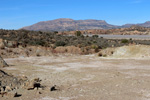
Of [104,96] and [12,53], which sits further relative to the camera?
[12,53]

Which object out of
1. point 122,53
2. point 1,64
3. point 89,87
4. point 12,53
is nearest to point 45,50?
point 12,53

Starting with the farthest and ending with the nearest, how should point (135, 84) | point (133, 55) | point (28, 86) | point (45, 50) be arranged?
point (45, 50)
point (133, 55)
point (135, 84)
point (28, 86)

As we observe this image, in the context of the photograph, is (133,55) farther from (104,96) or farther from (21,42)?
(21,42)

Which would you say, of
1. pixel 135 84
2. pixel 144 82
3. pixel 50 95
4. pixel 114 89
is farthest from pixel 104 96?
pixel 144 82

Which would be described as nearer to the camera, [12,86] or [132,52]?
[12,86]

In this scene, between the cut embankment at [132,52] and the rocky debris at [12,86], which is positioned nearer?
the rocky debris at [12,86]

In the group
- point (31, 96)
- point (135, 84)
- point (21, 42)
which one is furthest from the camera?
point (21, 42)

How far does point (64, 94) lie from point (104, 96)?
1.62 meters

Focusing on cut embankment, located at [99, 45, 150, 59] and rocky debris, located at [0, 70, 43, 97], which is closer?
rocky debris, located at [0, 70, 43, 97]

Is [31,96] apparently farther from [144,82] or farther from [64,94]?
[144,82]

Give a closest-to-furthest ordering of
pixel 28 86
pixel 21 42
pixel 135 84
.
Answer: pixel 28 86 < pixel 135 84 < pixel 21 42

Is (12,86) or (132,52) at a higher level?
(12,86)

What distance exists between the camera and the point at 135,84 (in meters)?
10.9

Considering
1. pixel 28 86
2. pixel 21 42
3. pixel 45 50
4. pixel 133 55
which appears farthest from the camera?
pixel 21 42
